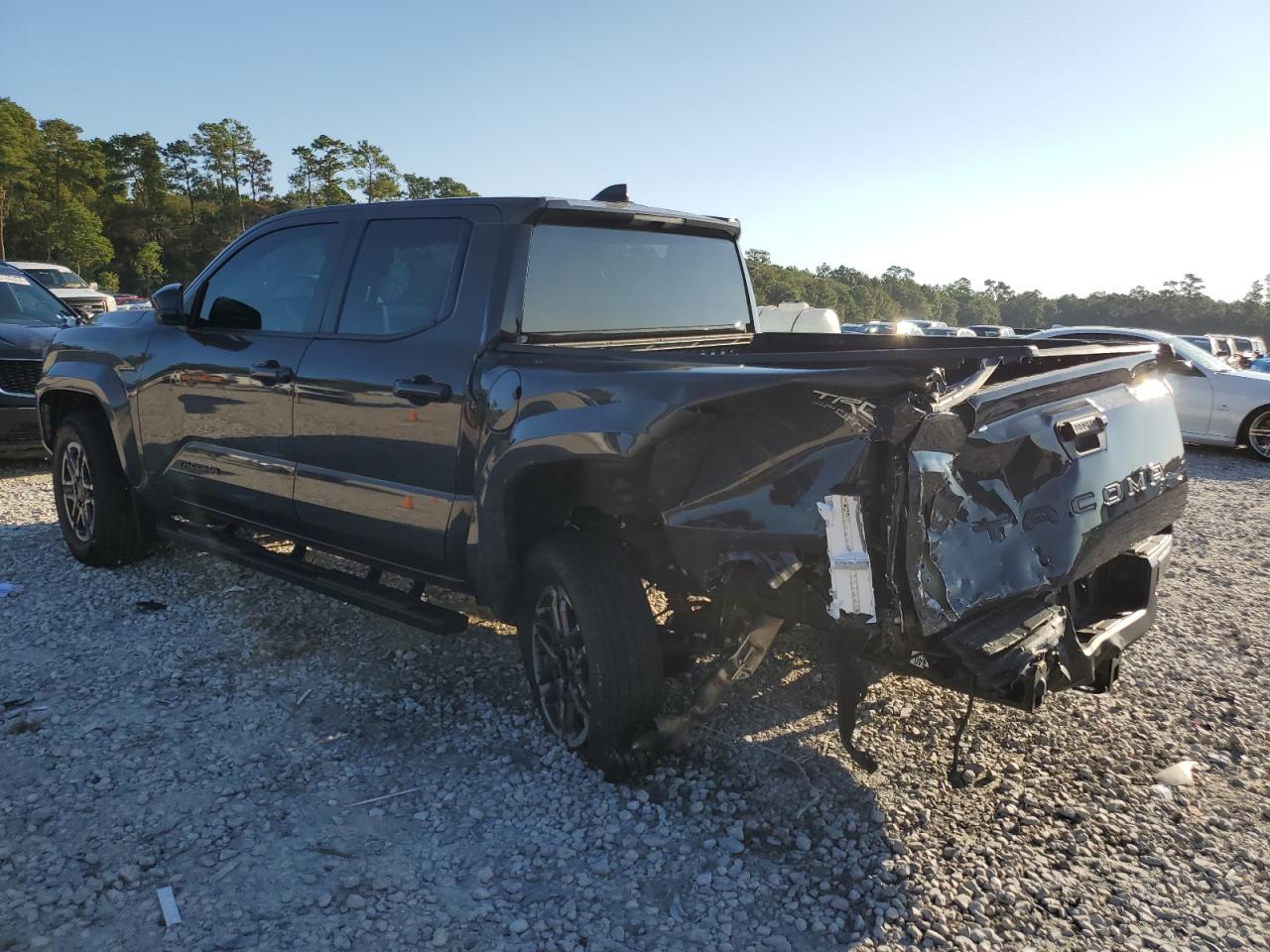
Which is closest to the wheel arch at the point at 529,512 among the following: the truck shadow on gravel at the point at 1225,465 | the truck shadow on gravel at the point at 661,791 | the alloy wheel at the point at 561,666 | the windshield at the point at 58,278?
the alloy wheel at the point at 561,666

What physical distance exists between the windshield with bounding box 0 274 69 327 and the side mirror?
203 inches

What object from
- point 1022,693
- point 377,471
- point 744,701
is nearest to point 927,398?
point 1022,693

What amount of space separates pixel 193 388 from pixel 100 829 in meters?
2.33

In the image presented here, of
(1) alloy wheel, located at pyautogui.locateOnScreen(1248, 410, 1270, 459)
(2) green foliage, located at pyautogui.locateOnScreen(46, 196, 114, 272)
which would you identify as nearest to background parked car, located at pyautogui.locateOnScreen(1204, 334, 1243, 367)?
(1) alloy wheel, located at pyautogui.locateOnScreen(1248, 410, 1270, 459)

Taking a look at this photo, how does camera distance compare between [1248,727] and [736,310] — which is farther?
[736,310]

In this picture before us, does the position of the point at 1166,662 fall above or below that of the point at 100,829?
below

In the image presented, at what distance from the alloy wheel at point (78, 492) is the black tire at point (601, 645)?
11.4ft

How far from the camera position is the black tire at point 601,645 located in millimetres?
3023

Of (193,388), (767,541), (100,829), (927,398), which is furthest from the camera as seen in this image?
(193,388)

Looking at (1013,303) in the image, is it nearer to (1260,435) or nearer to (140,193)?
(140,193)

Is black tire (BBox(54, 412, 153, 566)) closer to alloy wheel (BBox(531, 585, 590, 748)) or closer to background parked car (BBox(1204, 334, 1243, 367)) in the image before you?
alloy wheel (BBox(531, 585, 590, 748))

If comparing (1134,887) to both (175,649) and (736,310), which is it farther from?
(175,649)

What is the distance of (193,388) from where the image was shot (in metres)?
4.49

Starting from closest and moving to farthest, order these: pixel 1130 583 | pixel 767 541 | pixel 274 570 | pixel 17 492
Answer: pixel 767 541, pixel 1130 583, pixel 274 570, pixel 17 492
